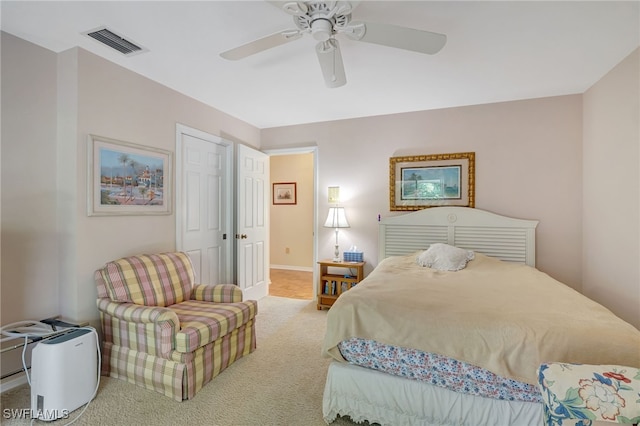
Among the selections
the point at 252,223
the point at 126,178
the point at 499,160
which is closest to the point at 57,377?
the point at 126,178

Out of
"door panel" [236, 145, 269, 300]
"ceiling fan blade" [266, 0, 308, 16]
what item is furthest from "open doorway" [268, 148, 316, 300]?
"ceiling fan blade" [266, 0, 308, 16]

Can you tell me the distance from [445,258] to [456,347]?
1541mm

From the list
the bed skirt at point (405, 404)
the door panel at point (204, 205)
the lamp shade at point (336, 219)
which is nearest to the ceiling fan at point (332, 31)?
the door panel at point (204, 205)

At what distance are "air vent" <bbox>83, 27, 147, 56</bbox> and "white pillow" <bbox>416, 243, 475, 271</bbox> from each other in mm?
3121

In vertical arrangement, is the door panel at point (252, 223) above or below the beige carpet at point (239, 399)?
above

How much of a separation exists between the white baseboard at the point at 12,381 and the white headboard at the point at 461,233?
3.45 metres

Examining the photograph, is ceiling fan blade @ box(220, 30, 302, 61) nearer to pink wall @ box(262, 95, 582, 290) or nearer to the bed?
the bed

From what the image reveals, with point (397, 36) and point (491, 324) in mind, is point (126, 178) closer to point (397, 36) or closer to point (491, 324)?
point (397, 36)

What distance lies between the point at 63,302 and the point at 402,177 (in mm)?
3633

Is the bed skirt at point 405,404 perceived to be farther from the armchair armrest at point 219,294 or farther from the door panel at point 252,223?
the door panel at point 252,223

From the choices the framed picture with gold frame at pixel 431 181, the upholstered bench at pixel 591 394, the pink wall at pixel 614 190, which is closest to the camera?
the upholstered bench at pixel 591 394

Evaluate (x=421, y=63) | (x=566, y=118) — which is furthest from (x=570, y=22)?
(x=566, y=118)

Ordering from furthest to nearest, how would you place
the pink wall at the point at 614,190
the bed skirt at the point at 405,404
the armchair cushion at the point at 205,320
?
the pink wall at the point at 614,190 → the armchair cushion at the point at 205,320 → the bed skirt at the point at 405,404

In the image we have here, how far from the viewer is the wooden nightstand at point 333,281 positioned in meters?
3.80
